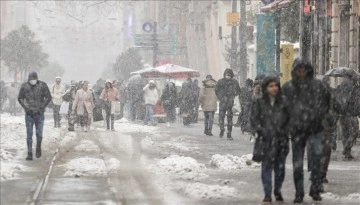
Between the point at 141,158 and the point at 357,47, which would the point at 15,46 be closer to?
the point at 357,47

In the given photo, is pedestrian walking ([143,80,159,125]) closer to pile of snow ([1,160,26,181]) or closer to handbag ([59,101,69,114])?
handbag ([59,101,69,114])

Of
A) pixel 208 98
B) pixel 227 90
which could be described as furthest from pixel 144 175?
pixel 208 98

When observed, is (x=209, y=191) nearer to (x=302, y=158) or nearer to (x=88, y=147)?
(x=302, y=158)

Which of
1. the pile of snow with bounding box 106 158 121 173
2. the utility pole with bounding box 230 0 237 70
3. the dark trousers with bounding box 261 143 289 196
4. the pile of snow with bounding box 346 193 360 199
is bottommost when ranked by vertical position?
the pile of snow with bounding box 346 193 360 199

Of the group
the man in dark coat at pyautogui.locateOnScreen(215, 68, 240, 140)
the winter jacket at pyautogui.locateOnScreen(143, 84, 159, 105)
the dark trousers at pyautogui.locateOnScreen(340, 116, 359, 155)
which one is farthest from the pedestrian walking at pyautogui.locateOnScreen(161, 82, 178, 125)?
the dark trousers at pyautogui.locateOnScreen(340, 116, 359, 155)

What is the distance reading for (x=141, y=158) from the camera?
803 inches

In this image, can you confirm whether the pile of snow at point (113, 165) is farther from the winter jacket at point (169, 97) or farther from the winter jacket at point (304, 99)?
the winter jacket at point (169, 97)

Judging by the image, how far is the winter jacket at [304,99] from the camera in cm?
1273

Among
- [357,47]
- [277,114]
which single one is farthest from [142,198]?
[357,47]

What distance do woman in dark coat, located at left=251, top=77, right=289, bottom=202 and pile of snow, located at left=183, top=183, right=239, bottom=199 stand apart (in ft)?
2.77

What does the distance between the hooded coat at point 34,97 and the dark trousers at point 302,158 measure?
7.62 meters

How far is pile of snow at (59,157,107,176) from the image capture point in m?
16.4

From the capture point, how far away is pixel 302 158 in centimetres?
1284

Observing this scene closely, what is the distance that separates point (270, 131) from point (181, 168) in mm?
4547
